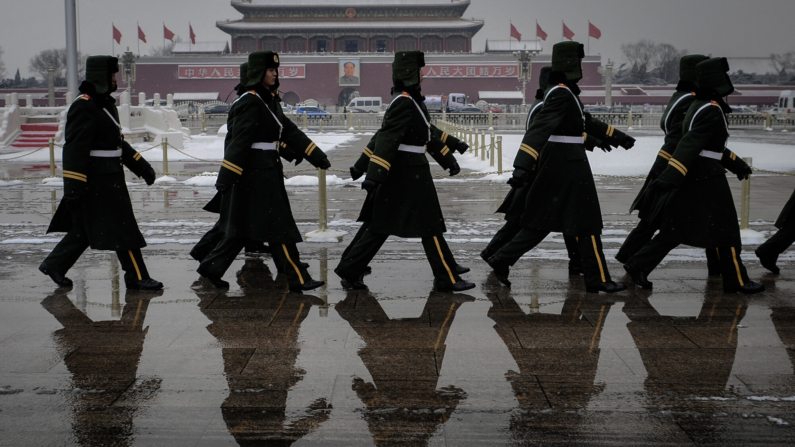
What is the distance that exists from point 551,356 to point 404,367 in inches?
25.2

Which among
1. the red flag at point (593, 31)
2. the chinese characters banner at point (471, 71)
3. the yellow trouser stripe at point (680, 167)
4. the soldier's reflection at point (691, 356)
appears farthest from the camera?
the chinese characters banner at point (471, 71)

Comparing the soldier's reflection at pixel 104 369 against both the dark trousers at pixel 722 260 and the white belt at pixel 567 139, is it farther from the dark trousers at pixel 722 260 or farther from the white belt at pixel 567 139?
the dark trousers at pixel 722 260

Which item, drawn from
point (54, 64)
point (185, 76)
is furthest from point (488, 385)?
point (54, 64)

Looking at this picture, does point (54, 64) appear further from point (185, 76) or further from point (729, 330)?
point (729, 330)

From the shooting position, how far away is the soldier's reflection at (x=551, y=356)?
2.79m

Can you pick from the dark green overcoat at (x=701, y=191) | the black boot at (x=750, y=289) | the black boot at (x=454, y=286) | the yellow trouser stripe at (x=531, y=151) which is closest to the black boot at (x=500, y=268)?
the black boot at (x=454, y=286)

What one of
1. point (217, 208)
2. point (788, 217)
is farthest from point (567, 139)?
point (217, 208)

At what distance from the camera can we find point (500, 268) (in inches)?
187

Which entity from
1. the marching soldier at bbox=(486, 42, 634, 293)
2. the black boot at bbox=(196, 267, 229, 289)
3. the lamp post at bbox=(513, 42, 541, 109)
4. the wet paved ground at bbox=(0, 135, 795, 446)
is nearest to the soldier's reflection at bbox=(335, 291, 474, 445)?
the wet paved ground at bbox=(0, 135, 795, 446)

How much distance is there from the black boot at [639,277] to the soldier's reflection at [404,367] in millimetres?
978

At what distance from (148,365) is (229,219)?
1.39 m

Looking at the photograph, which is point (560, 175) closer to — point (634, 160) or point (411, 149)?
point (411, 149)

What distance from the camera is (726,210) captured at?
15.0ft

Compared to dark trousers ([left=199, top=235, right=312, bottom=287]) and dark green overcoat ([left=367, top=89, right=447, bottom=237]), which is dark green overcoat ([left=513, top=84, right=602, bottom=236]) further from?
dark trousers ([left=199, top=235, right=312, bottom=287])
